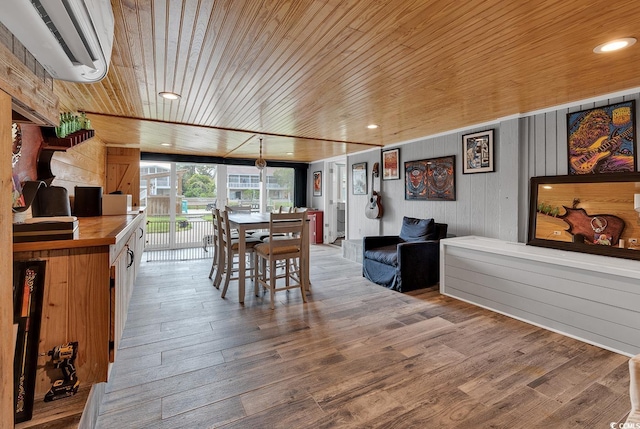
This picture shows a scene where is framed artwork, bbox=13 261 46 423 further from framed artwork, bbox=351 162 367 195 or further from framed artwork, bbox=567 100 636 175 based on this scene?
framed artwork, bbox=351 162 367 195

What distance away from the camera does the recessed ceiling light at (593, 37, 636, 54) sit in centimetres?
190

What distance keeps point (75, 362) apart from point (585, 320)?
3657 mm

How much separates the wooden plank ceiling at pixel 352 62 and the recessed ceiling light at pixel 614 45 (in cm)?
5

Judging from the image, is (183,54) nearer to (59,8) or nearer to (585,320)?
(59,8)

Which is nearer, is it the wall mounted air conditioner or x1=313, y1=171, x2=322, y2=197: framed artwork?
the wall mounted air conditioner

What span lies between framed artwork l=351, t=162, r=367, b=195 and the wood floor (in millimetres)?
3240

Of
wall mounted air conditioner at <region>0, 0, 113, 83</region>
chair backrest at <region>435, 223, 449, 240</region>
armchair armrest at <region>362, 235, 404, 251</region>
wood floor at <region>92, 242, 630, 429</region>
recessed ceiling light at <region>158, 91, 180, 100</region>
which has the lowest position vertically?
wood floor at <region>92, 242, 630, 429</region>

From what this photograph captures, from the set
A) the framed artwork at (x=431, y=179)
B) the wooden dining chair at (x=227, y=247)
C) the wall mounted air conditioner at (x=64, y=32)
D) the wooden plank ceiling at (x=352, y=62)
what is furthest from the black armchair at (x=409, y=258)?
the wall mounted air conditioner at (x=64, y=32)

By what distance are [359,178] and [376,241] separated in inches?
83.1

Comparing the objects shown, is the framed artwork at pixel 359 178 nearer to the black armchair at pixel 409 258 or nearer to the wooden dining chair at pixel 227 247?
the black armchair at pixel 409 258

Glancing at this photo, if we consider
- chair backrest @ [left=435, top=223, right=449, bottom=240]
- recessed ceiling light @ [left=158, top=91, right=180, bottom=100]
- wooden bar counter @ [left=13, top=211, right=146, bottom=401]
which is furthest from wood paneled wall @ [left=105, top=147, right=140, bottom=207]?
chair backrest @ [left=435, top=223, right=449, bottom=240]

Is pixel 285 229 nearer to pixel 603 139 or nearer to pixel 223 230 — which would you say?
pixel 223 230

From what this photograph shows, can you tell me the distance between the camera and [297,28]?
175cm

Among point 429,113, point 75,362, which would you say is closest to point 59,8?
point 75,362
